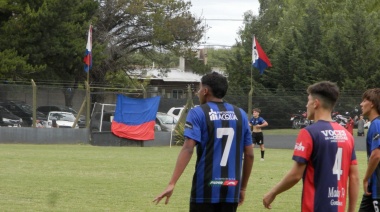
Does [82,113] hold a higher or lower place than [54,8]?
lower

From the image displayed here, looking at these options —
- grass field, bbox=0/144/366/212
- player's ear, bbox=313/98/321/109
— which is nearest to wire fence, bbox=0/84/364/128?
grass field, bbox=0/144/366/212

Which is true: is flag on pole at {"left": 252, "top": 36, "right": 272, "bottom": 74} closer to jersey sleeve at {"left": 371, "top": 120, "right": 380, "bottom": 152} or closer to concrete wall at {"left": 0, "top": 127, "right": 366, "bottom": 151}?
concrete wall at {"left": 0, "top": 127, "right": 366, "bottom": 151}

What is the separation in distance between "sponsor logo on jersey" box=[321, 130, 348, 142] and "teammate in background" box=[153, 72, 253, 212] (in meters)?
1.11

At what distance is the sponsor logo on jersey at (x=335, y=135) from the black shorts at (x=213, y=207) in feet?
4.18

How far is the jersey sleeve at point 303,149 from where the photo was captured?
5797 mm

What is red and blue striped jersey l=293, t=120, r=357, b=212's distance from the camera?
583cm

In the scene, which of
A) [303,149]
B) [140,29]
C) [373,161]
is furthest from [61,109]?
[303,149]

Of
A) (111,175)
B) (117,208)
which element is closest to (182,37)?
(111,175)

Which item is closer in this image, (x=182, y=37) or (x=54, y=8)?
(x=54, y=8)

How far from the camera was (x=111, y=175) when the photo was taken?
58.5 ft

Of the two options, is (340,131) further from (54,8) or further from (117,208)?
(54,8)

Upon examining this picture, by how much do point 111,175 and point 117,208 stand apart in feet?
19.5

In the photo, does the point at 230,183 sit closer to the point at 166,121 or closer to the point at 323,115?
the point at 323,115

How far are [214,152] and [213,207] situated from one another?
47cm
